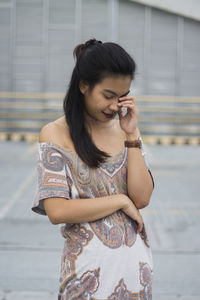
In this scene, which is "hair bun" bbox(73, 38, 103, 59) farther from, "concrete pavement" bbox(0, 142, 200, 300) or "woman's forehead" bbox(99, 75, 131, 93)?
"concrete pavement" bbox(0, 142, 200, 300)

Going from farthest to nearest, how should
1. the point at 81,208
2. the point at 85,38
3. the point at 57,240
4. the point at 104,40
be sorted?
the point at 85,38, the point at 104,40, the point at 57,240, the point at 81,208

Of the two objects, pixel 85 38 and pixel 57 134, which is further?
pixel 85 38

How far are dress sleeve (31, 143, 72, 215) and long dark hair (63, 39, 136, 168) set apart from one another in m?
0.08

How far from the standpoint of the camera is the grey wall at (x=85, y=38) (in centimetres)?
1658

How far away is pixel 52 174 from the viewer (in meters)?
1.85

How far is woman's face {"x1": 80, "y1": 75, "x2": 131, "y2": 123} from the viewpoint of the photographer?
6.02ft

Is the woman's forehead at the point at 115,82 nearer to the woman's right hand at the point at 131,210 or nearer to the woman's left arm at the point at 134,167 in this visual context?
the woman's left arm at the point at 134,167

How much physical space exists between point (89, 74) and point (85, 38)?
15355mm

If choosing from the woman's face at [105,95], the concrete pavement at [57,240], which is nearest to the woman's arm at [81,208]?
the woman's face at [105,95]

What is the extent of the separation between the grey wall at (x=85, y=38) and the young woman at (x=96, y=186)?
49.2 ft

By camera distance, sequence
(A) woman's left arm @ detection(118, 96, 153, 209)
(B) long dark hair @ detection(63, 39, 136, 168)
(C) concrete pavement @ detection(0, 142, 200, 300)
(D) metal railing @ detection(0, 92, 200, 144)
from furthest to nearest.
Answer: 1. (D) metal railing @ detection(0, 92, 200, 144)
2. (C) concrete pavement @ detection(0, 142, 200, 300)
3. (A) woman's left arm @ detection(118, 96, 153, 209)
4. (B) long dark hair @ detection(63, 39, 136, 168)

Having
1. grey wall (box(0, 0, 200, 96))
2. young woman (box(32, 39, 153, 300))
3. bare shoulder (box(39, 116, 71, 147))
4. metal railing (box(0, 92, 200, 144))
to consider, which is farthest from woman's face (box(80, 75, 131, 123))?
grey wall (box(0, 0, 200, 96))

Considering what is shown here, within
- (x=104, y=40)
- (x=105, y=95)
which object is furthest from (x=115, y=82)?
(x=104, y=40)

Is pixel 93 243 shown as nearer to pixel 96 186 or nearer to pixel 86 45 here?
pixel 96 186
